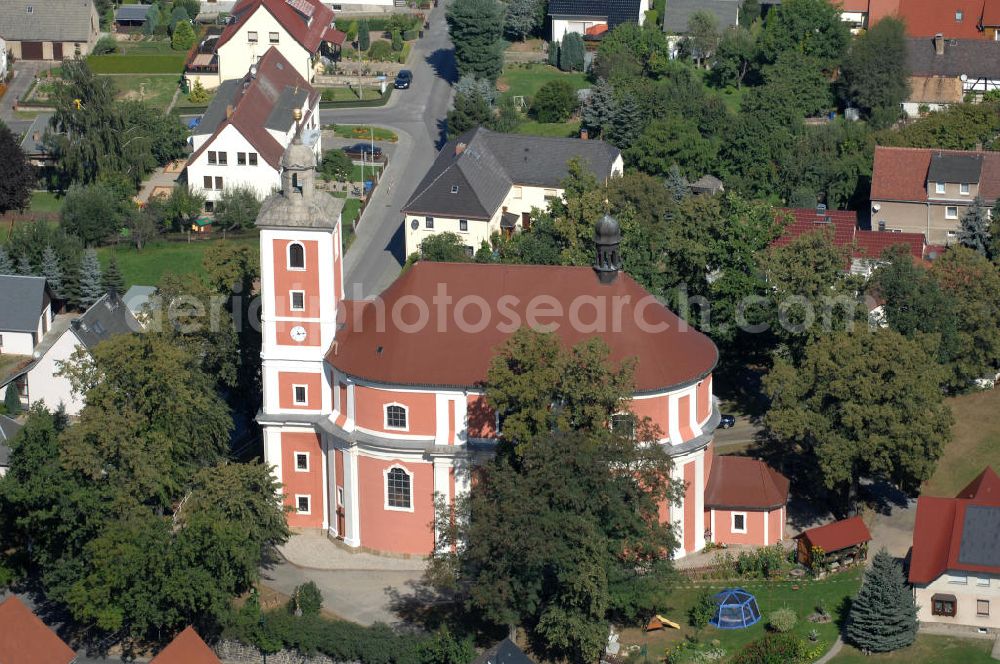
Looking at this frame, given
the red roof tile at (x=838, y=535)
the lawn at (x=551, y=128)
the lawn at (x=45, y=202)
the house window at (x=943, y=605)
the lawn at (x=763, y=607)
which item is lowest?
the lawn at (x=763, y=607)

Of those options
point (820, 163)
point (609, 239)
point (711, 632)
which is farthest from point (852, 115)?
point (711, 632)

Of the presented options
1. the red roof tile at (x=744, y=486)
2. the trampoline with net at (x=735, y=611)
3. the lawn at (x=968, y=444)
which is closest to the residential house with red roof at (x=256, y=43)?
the lawn at (x=968, y=444)

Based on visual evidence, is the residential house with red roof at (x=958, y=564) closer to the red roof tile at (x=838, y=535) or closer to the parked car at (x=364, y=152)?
the red roof tile at (x=838, y=535)

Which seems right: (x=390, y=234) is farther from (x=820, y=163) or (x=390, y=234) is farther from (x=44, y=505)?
(x=44, y=505)

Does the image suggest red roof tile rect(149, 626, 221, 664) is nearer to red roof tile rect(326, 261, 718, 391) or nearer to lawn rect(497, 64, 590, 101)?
red roof tile rect(326, 261, 718, 391)

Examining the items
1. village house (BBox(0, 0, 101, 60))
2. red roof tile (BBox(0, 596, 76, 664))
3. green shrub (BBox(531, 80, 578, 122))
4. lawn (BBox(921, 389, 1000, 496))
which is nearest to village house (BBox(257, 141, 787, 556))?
lawn (BBox(921, 389, 1000, 496))

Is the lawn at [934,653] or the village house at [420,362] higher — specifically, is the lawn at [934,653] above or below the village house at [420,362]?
below
